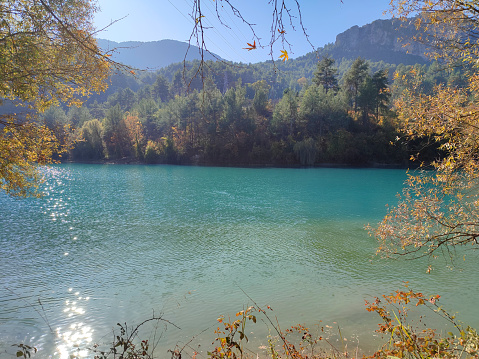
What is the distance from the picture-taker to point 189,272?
1042cm

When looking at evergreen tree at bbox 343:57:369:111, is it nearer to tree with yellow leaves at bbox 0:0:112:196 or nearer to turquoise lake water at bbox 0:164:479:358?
turquoise lake water at bbox 0:164:479:358

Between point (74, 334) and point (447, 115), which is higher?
point (447, 115)

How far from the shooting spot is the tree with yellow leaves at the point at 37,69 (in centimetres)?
461

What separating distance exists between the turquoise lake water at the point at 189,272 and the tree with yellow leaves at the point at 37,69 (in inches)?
139

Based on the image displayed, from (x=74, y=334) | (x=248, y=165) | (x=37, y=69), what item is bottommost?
(x=74, y=334)

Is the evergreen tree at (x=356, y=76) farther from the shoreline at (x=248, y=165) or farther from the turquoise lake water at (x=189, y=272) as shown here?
the turquoise lake water at (x=189, y=272)

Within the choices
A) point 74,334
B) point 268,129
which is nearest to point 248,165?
point 268,129

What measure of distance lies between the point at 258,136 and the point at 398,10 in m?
54.6

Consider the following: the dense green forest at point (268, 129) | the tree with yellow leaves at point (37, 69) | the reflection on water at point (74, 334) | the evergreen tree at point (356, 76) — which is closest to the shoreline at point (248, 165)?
the dense green forest at point (268, 129)

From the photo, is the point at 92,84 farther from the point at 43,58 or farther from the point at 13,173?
the point at 13,173

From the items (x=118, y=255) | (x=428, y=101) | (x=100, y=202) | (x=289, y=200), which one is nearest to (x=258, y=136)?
(x=289, y=200)

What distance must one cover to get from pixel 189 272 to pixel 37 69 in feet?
24.6

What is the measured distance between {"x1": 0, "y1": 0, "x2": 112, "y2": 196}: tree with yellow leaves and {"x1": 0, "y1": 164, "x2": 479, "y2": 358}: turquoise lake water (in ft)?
11.6

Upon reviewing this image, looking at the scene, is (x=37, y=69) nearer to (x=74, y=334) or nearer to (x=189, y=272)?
(x=74, y=334)
